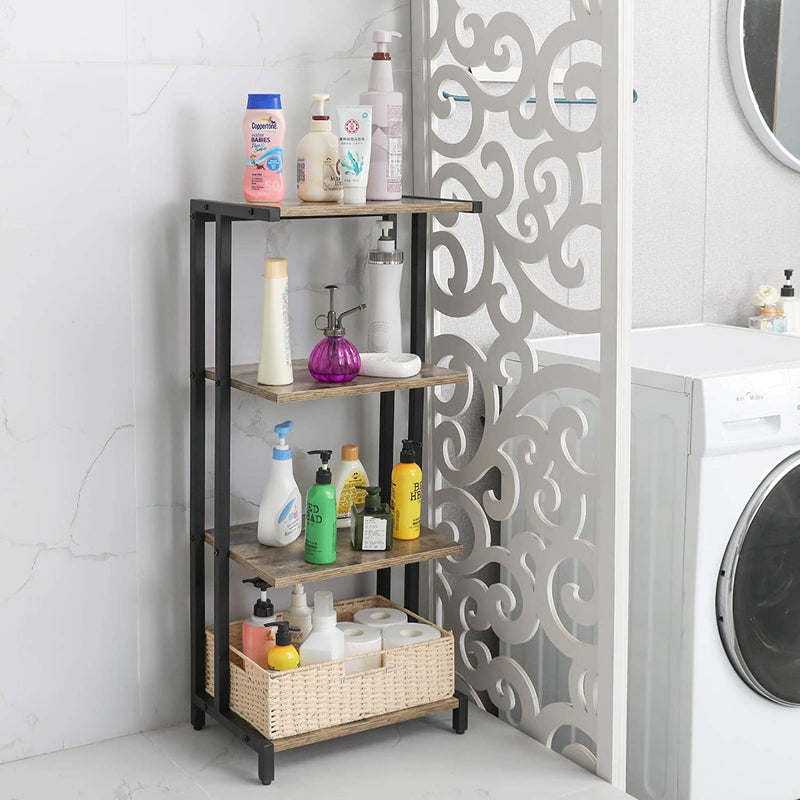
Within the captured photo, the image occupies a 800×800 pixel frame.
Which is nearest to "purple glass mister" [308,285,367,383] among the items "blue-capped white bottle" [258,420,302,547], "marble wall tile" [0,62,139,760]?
"blue-capped white bottle" [258,420,302,547]

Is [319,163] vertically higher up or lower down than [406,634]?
higher up

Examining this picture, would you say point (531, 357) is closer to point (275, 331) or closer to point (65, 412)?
point (275, 331)

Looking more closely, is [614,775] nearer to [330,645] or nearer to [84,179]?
[330,645]

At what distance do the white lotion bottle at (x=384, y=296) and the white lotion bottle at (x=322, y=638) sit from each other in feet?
1.46

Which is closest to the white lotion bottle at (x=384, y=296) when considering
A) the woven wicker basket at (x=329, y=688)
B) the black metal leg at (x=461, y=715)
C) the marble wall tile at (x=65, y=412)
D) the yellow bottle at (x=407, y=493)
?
the yellow bottle at (x=407, y=493)

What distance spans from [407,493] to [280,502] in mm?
226

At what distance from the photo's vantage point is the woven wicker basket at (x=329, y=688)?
1.79 meters

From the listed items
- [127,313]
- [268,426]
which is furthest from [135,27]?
[268,426]

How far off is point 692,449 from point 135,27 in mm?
1136

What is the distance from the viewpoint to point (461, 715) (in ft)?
6.55

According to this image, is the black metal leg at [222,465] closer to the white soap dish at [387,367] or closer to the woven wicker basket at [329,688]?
the woven wicker basket at [329,688]

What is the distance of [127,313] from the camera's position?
1893 mm

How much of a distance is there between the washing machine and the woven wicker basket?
14.8 inches

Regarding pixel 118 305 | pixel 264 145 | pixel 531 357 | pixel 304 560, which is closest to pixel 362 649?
pixel 304 560
